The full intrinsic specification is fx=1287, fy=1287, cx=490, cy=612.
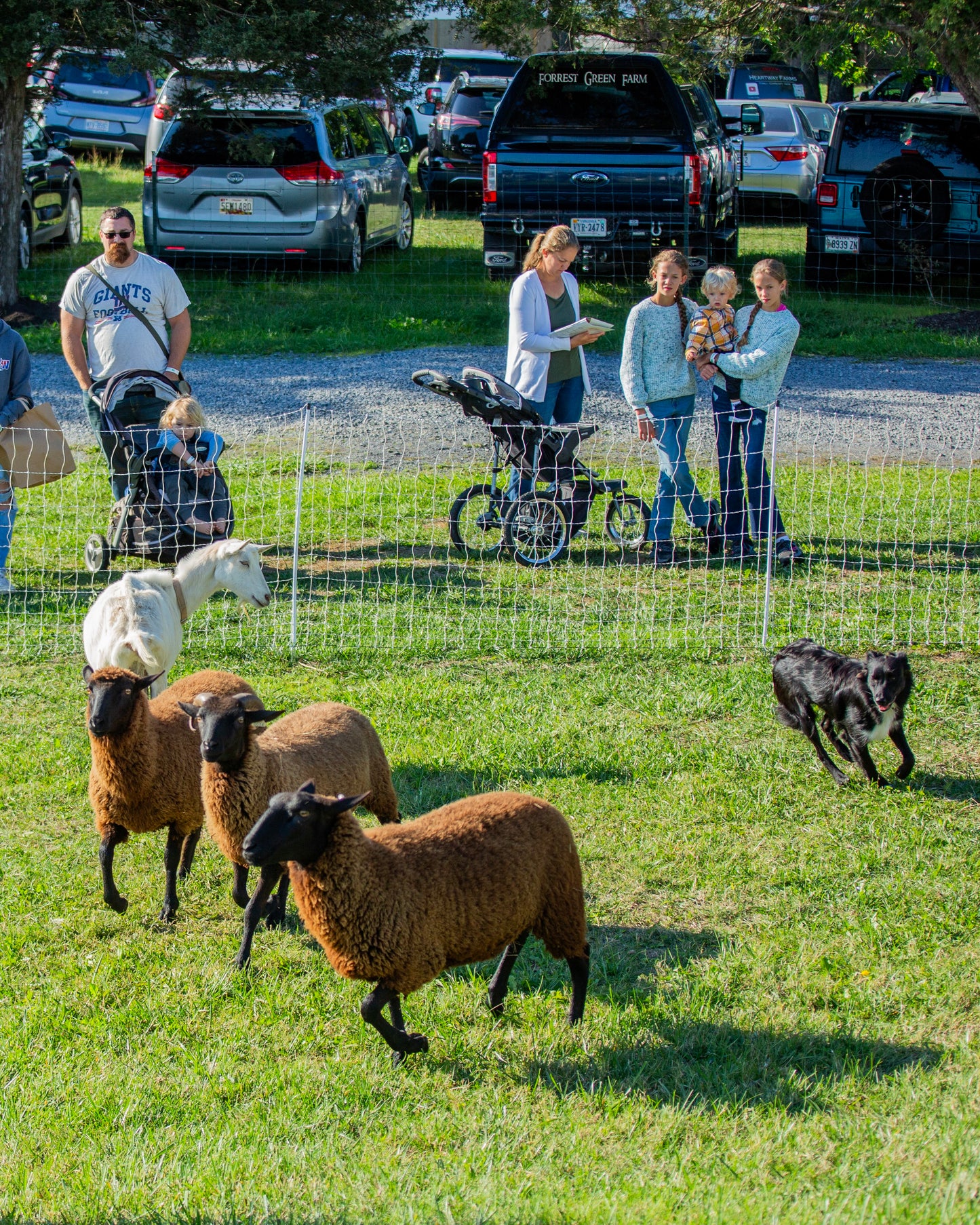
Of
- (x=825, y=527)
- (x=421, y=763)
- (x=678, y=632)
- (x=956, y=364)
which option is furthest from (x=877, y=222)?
(x=421, y=763)

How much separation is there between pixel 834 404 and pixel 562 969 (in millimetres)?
9132

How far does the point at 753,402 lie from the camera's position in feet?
27.8

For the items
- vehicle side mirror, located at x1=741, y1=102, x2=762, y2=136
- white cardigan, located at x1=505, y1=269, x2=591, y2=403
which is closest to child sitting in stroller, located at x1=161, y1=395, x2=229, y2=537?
white cardigan, located at x1=505, y1=269, x2=591, y2=403

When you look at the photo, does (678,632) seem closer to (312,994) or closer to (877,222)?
(312,994)

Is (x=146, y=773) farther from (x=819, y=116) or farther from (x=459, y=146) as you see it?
(x=819, y=116)

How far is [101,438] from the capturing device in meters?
8.20

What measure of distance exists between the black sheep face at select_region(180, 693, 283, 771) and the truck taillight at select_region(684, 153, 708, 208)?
10.9 metres

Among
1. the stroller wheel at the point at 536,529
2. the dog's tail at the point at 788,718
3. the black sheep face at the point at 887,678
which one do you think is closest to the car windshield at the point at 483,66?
the stroller wheel at the point at 536,529

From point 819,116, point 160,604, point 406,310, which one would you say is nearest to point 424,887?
point 160,604

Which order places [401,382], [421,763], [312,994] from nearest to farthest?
1. [312,994]
2. [421,763]
3. [401,382]

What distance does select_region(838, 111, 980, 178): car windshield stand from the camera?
15.3 meters

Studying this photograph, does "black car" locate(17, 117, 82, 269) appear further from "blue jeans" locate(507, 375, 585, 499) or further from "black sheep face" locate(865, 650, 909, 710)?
"black sheep face" locate(865, 650, 909, 710)

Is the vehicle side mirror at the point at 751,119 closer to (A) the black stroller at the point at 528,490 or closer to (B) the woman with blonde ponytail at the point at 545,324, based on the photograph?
(B) the woman with blonde ponytail at the point at 545,324

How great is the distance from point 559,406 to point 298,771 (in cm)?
500
